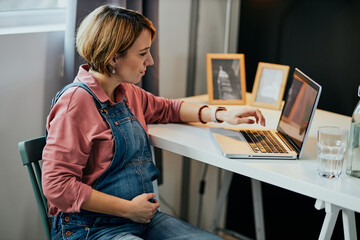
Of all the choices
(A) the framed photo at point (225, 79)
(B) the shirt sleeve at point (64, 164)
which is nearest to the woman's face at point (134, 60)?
(B) the shirt sleeve at point (64, 164)

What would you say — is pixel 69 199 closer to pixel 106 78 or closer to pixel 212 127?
pixel 106 78

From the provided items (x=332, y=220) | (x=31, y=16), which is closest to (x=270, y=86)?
(x=332, y=220)

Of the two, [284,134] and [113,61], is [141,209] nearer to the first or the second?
[113,61]

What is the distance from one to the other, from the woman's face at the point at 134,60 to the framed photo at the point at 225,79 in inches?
25.2

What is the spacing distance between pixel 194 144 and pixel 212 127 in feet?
0.58

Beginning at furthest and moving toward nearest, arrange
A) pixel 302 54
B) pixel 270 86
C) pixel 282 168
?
1. pixel 302 54
2. pixel 270 86
3. pixel 282 168

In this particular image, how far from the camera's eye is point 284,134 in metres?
1.52

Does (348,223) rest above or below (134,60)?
below

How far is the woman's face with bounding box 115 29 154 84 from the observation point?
4.32ft

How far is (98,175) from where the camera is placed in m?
1.27

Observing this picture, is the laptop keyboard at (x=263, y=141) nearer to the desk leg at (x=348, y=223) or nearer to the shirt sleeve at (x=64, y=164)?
the desk leg at (x=348, y=223)

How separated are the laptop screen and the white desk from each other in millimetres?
71

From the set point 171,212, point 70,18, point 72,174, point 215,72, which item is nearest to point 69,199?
point 72,174

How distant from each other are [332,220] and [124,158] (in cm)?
59
